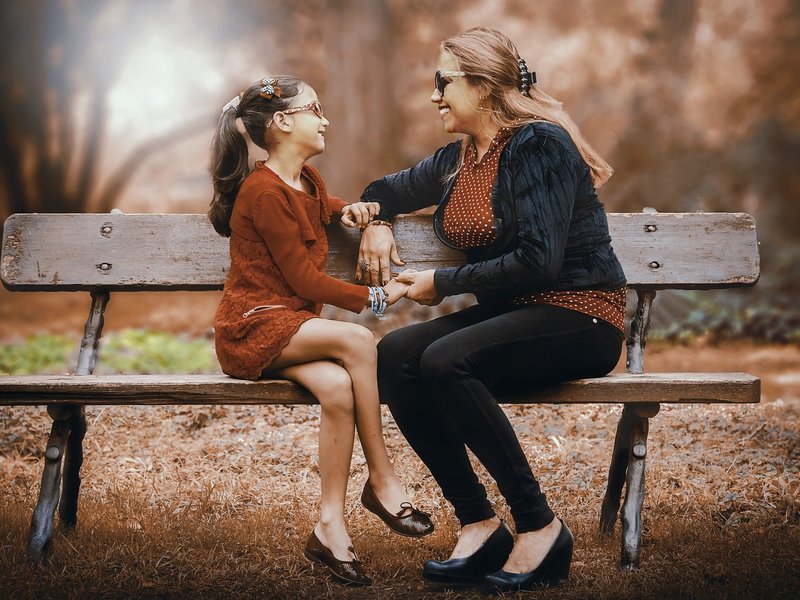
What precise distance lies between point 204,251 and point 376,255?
28.1 inches

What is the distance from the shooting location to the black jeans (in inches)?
113

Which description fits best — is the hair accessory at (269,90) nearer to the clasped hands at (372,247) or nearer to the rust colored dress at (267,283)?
the rust colored dress at (267,283)

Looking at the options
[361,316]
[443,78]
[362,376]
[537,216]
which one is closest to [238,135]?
[443,78]

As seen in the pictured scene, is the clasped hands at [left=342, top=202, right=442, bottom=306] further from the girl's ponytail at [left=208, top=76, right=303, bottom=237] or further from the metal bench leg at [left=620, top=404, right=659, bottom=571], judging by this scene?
the metal bench leg at [left=620, top=404, right=659, bottom=571]

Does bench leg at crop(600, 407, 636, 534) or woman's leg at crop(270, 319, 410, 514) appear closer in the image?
woman's leg at crop(270, 319, 410, 514)

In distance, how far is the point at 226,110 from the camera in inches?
129

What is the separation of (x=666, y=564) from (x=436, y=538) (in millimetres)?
793

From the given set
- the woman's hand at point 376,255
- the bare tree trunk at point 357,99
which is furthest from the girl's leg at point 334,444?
the bare tree trunk at point 357,99

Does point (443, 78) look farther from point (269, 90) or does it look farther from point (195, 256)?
point (195, 256)

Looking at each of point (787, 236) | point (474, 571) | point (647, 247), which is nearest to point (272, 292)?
point (474, 571)

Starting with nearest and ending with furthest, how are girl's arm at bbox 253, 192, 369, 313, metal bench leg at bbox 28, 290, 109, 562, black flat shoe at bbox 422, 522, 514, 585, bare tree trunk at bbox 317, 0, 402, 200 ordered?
black flat shoe at bbox 422, 522, 514, 585, girl's arm at bbox 253, 192, 369, 313, metal bench leg at bbox 28, 290, 109, 562, bare tree trunk at bbox 317, 0, 402, 200

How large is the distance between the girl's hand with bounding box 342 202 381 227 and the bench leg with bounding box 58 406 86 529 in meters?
1.19

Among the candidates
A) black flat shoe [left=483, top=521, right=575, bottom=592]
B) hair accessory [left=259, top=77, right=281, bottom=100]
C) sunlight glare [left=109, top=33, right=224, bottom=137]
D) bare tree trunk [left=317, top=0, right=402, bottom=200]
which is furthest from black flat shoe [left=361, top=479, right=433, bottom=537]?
sunlight glare [left=109, top=33, right=224, bottom=137]

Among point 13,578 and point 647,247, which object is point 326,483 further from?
point 647,247
